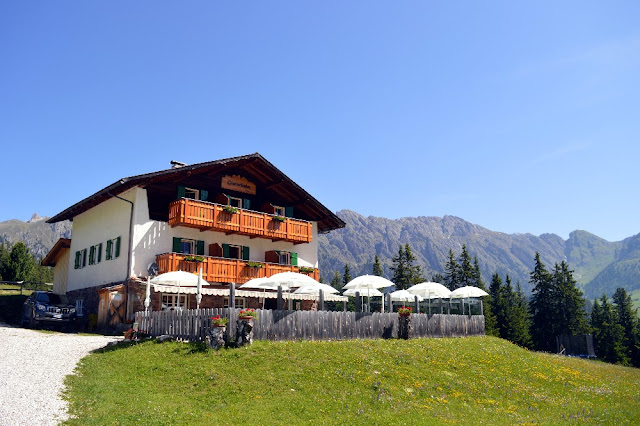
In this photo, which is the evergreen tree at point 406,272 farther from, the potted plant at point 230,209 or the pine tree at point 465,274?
the potted plant at point 230,209

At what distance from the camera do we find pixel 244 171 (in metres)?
34.0

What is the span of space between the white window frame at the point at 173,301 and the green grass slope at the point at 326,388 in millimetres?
8850

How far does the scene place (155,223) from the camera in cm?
2947

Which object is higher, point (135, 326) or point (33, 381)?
point (135, 326)

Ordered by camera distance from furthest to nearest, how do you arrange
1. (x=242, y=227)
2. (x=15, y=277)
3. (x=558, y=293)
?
1. (x=558, y=293)
2. (x=15, y=277)
3. (x=242, y=227)

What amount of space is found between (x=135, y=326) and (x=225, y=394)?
9.53 m

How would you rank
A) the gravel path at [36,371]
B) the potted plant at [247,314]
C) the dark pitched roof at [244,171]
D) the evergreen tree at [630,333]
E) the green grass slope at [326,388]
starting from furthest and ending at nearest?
the evergreen tree at [630,333] → the dark pitched roof at [244,171] → the potted plant at [247,314] → the green grass slope at [326,388] → the gravel path at [36,371]

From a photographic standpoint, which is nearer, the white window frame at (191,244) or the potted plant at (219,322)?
the potted plant at (219,322)

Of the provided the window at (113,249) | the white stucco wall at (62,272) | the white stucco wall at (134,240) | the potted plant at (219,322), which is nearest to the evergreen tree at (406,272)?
the white stucco wall at (134,240)

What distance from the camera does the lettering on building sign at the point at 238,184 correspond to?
32.8 metres

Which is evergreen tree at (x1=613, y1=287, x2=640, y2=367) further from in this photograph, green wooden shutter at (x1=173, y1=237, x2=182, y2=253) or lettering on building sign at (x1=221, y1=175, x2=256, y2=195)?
green wooden shutter at (x1=173, y1=237, x2=182, y2=253)

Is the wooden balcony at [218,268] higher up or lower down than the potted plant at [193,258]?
lower down

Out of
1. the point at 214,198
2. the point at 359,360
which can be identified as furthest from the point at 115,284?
the point at 359,360

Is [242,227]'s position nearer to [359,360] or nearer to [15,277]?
[359,360]
